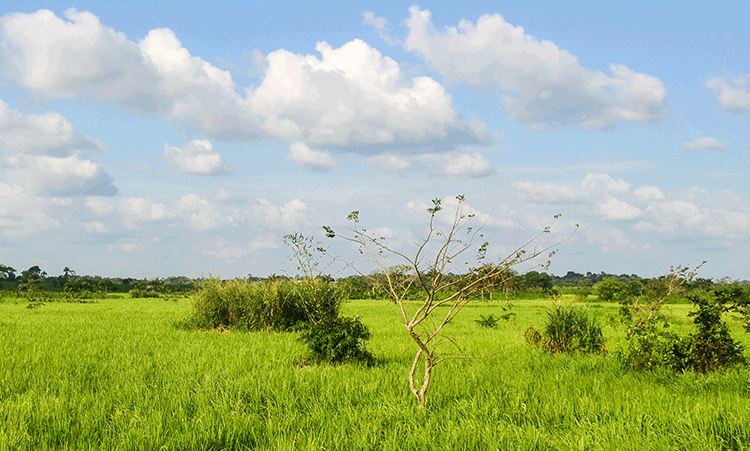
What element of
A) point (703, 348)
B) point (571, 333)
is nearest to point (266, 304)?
point (571, 333)

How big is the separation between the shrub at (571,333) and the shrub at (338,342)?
405 cm

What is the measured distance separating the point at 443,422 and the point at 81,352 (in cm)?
931

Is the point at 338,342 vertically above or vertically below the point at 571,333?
below

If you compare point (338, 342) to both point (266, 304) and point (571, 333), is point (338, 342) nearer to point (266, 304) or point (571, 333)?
point (571, 333)

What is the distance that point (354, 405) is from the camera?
678 cm

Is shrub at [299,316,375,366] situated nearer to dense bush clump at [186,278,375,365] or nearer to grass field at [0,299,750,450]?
grass field at [0,299,750,450]

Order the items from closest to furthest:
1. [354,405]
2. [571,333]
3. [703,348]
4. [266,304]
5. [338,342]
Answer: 1. [354,405]
2. [703,348]
3. [338,342]
4. [571,333]
5. [266,304]

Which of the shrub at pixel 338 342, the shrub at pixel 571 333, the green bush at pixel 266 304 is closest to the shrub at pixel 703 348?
the shrub at pixel 571 333

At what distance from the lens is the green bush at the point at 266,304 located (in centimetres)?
1659

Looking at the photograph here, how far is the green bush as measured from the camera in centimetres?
1659

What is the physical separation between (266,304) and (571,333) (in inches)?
368

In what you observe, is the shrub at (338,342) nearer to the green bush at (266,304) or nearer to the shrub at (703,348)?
the shrub at (703,348)

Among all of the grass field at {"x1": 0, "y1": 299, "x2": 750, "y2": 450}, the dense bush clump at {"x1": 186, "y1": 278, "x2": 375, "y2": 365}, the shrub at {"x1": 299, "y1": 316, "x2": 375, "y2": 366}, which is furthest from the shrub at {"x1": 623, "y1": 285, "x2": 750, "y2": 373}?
the dense bush clump at {"x1": 186, "y1": 278, "x2": 375, "y2": 365}

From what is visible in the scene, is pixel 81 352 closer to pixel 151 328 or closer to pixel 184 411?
pixel 151 328
